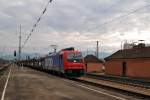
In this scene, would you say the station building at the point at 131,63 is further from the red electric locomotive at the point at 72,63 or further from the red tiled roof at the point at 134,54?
the red electric locomotive at the point at 72,63

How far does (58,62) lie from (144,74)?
1337 cm

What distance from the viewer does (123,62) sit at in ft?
182

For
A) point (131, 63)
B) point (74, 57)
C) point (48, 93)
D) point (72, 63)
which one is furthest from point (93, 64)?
point (48, 93)

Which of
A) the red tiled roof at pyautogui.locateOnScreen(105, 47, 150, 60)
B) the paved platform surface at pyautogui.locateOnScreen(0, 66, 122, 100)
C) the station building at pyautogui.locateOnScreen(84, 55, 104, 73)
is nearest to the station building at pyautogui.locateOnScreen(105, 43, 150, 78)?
the red tiled roof at pyautogui.locateOnScreen(105, 47, 150, 60)

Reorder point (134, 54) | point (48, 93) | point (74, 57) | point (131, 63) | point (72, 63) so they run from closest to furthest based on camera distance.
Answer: point (48, 93) < point (72, 63) < point (74, 57) < point (131, 63) < point (134, 54)

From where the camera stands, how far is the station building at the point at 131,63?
48.1m

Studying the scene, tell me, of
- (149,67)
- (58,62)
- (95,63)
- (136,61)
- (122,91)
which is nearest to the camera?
(122,91)

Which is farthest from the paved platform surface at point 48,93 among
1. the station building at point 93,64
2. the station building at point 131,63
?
the station building at point 93,64

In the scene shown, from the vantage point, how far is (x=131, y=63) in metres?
52.5

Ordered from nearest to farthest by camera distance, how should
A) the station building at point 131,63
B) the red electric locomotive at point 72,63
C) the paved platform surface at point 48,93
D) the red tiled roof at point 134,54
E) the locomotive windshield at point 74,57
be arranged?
1. the paved platform surface at point 48,93
2. the red electric locomotive at point 72,63
3. the locomotive windshield at point 74,57
4. the station building at point 131,63
5. the red tiled roof at point 134,54

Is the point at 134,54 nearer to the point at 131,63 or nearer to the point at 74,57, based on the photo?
the point at 131,63

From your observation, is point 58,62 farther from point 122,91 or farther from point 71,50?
point 122,91

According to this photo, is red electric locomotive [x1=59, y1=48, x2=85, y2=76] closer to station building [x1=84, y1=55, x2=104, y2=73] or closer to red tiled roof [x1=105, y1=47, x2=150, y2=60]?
red tiled roof [x1=105, y1=47, x2=150, y2=60]

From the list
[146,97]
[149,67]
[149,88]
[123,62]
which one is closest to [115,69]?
[123,62]
